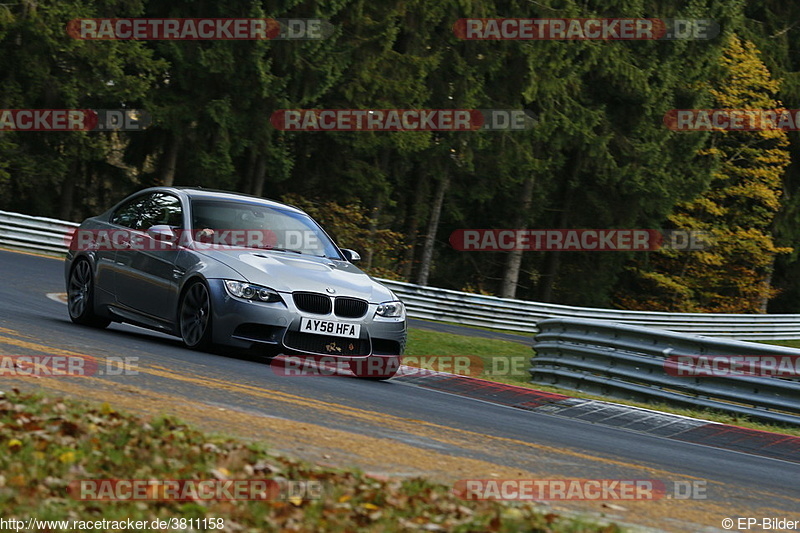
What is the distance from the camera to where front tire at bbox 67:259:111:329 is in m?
12.4

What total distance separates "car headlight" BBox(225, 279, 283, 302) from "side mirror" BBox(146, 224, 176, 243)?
3.21ft

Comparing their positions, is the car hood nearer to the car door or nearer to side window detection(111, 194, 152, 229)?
the car door

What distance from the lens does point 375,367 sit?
459 inches

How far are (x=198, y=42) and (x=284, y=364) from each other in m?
20.6

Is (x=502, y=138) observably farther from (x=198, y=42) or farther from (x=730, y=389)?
(x=730, y=389)

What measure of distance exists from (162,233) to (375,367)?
8.01 ft

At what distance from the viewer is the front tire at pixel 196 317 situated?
10.9 m

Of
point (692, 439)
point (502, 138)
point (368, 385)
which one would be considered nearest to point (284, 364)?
point (368, 385)

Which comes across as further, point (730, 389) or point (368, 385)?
point (730, 389)

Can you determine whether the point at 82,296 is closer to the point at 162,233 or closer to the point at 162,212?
the point at 162,212

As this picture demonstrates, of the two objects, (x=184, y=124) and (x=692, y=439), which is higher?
(x=184, y=124)

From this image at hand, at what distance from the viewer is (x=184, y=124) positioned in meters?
31.3

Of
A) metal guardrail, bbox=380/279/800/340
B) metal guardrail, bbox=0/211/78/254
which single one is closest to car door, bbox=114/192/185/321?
metal guardrail, bbox=380/279/800/340

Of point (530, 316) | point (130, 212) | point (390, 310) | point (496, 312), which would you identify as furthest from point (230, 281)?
point (530, 316)
